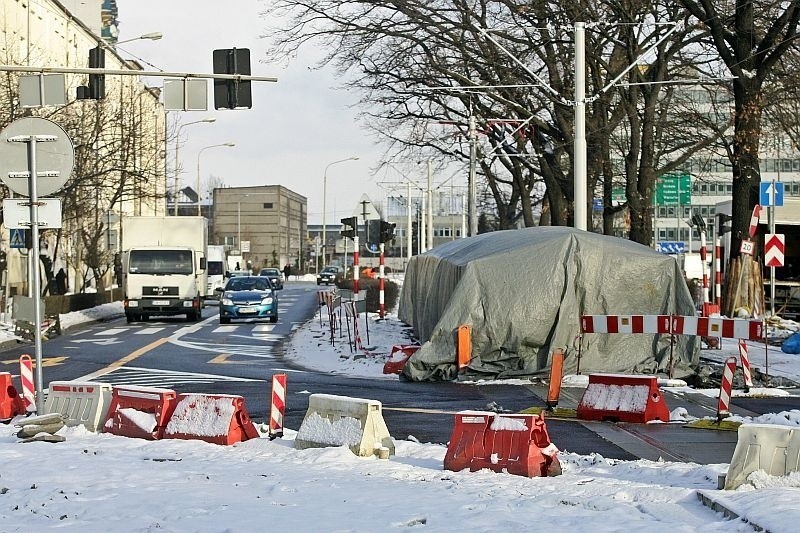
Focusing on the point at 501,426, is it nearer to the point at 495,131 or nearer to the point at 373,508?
the point at 373,508

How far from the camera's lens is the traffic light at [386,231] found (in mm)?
34219

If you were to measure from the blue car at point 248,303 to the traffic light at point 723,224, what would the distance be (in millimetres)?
16841

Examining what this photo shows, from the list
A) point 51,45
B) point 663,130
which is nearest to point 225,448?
point 663,130

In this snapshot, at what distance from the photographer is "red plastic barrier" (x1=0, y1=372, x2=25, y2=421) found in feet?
46.9

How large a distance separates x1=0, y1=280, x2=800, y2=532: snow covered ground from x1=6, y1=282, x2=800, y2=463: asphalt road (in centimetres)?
141

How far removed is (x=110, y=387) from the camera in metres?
13.2

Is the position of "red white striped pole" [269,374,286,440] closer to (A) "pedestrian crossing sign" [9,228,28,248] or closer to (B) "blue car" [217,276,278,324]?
(A) "pedestrian crossing sign" [9,228,28,248]

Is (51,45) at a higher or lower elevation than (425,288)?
higher

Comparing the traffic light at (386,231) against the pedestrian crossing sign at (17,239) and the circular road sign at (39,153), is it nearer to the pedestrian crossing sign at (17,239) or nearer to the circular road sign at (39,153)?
the pedestrian crossing sign at (17,239)

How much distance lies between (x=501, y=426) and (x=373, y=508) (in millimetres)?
2189

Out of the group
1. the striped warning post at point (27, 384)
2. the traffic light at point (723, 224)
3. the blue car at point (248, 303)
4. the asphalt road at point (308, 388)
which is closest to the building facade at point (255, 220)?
the traffic light at point (723, 224)

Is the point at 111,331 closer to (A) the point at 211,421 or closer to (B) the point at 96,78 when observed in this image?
(B) the point at 96,78

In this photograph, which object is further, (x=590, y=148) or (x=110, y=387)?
(x=590, y=148)

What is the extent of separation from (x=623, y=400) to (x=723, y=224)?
3613 cm
